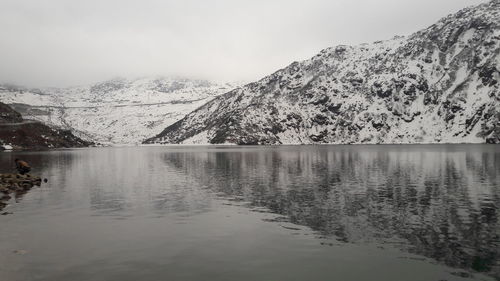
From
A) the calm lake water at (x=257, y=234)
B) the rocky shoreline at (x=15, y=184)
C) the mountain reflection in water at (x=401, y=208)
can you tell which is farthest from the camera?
the rocky shoreline at (x=15, y=184)

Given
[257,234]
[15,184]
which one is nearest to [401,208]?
[257,234]

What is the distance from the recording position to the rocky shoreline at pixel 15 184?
6681cm

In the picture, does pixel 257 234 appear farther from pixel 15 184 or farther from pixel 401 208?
pixel 15 184

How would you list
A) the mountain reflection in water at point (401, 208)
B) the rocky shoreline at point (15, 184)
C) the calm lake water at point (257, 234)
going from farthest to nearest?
1. the rocky shoreline at point (15, 184)
2. the mountain reflection in water at point (401, 208)
3. the calm lake water at point (257, 234)

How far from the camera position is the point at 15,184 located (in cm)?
7456

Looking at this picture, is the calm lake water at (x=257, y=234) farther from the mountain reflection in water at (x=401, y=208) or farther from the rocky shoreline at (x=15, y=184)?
the rocky shoreline at (x=15, y=184)

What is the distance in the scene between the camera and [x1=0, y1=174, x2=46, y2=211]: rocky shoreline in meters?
66.8

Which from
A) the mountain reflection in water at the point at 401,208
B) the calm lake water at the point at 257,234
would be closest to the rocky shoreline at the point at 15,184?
the calm lake water at the point at 257,234

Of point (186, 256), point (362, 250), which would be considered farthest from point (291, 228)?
point (186, 256)

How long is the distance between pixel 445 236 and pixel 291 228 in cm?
1331

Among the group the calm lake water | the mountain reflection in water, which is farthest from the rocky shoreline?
the mountain reflection in water

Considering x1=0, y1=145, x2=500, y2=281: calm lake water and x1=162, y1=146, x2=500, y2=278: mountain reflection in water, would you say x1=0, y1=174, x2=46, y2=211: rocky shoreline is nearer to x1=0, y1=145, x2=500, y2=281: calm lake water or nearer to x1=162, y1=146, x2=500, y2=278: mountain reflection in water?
x1=0, y1=145, x2=500, y2=281: calm lake water

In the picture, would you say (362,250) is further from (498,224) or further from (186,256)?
(498,224)

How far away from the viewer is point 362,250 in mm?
32188
